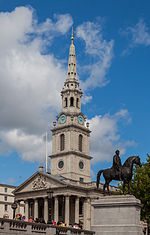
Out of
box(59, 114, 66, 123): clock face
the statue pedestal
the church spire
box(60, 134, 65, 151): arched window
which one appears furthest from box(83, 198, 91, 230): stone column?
the statue pedestal

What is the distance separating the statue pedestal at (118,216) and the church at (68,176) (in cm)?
5897

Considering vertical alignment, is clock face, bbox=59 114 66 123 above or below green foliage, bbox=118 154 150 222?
above

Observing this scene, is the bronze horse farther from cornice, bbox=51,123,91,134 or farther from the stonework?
cornice, bbox=51,123,91,134

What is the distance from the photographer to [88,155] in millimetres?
109812

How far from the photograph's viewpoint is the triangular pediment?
318 feet

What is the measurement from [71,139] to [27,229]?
248 ft

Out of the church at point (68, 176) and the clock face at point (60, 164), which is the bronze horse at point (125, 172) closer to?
the church at point (68, 176)

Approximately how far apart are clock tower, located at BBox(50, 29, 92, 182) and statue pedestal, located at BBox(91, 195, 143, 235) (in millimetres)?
69109

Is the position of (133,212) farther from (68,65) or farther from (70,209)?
(68,65)

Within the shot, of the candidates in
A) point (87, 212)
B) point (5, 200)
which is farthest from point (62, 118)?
point (5, 200)

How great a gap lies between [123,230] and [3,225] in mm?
9284

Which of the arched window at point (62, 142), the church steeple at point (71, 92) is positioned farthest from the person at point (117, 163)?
the church steeple at point (71, 92)

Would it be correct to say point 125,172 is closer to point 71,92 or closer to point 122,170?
point 122,170

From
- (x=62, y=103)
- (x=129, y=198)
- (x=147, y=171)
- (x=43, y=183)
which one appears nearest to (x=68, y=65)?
(x=62, y=103)
